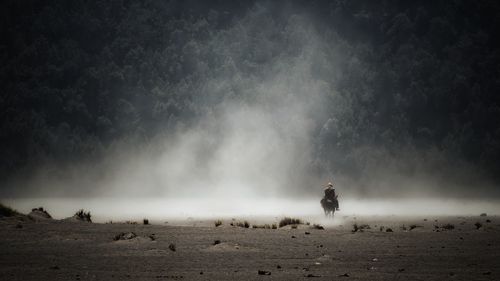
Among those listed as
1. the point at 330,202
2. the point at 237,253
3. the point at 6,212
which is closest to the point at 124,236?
the point at 237,253

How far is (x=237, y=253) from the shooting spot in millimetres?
22516

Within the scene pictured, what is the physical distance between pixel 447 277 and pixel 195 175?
18302 centimetres

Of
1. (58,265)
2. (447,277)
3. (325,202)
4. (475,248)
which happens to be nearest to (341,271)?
(447,277)

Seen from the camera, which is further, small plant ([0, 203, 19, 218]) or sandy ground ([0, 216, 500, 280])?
small plant ([0, 203, 19, 218])

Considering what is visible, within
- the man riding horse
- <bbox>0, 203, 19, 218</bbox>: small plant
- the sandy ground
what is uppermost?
the man riding horse

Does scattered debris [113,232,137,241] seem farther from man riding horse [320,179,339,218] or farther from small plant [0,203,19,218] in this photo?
man riding horse [320,179,339,218]

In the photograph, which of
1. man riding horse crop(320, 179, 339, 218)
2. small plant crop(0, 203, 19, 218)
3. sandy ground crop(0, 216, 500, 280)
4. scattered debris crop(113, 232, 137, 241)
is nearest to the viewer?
sandy ground crop(0, 216, 500, 280)

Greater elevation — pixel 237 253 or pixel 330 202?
pixel 330 202

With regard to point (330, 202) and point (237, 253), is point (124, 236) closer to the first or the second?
point (237, 253)

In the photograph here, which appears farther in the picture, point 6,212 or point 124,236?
point 6,212

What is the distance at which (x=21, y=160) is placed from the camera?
640 ft

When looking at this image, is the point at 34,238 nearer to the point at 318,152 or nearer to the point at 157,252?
the point at 157,252

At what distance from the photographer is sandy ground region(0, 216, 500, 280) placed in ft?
59.2

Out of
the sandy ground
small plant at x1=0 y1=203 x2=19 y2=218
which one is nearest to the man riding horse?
the sandy ground
